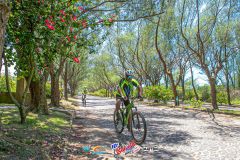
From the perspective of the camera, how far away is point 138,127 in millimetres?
6832

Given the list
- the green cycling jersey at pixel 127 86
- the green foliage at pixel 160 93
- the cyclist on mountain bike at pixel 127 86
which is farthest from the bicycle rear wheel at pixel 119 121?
the green foliage at pixel 160 93

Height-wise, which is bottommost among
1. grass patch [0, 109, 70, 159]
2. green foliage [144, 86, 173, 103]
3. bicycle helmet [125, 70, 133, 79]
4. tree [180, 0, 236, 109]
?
grass patch [0, 109, 70, 159]

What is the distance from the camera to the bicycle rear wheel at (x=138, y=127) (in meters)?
6.58

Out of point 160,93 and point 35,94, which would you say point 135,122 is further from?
point 160,93

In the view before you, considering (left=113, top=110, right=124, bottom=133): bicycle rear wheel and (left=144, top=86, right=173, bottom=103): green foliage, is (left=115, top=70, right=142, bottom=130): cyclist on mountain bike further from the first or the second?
(left=144, top=86, right=173, bottom=103): green foliage

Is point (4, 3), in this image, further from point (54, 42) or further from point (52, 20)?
point (54, 42)

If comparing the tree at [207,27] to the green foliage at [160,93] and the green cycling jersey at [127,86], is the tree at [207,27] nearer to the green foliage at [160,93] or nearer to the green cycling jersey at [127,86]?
the green foliage at [160,93]

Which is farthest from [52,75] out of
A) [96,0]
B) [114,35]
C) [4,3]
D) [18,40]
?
[114,35]

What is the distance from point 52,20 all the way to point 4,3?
2.41 meters

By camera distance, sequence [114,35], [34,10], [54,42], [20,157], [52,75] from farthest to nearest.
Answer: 1. [114,35]
2. [52,75]
3. [54,42]
4. [34,10]
5. [20,157]

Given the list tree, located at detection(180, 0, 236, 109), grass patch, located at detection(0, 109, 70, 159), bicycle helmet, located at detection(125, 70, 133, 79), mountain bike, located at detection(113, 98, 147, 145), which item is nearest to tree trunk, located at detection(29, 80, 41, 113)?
grass patch, located at detection(0, 109, 70, 159)

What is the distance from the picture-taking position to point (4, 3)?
3625 millimetres

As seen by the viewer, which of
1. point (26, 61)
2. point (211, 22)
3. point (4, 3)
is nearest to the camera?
point (4, 3)

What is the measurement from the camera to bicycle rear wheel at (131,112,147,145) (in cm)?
658
